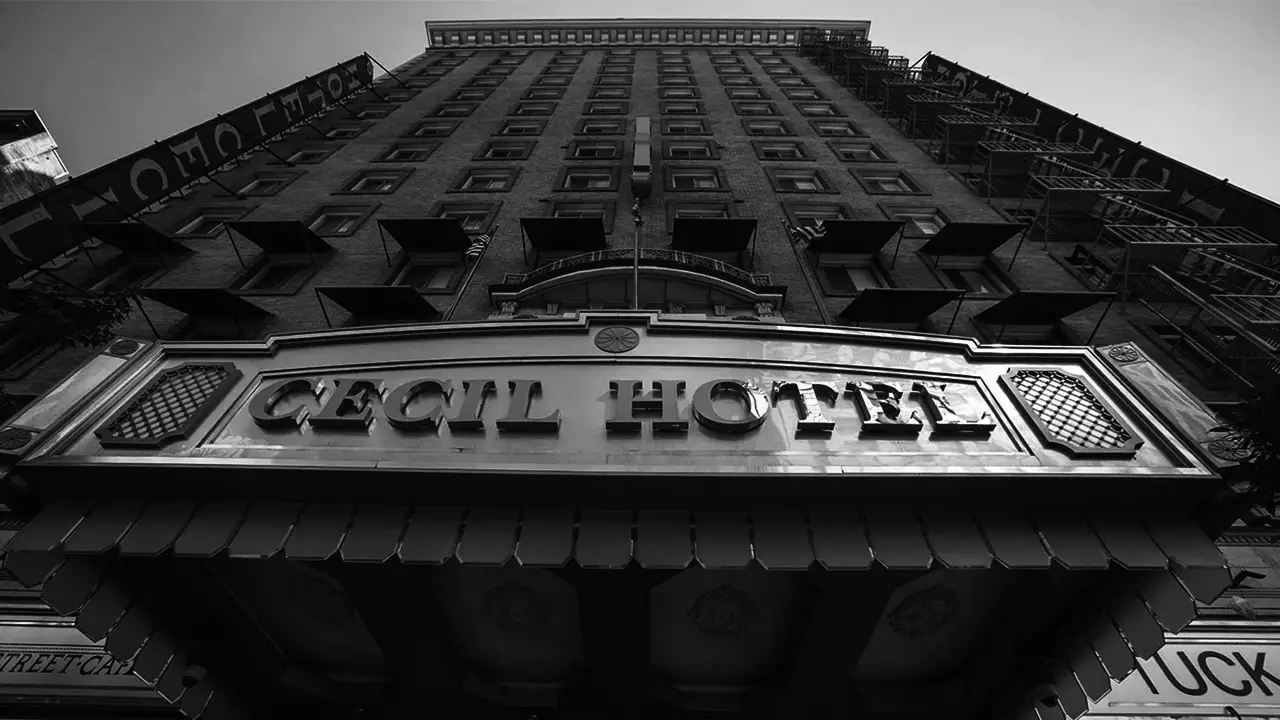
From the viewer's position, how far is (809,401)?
20.2 ft

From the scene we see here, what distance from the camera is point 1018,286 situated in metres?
14.9

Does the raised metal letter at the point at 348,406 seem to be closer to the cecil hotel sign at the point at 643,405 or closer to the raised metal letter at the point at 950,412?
the cecil hotel sign at the point at 643,405

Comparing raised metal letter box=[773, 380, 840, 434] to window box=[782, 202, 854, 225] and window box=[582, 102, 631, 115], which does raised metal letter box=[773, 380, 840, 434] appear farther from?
window box=[582, 102, 631, 115]

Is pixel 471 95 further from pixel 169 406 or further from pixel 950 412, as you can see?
pixel 950 412

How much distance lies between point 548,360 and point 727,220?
33.1 feet

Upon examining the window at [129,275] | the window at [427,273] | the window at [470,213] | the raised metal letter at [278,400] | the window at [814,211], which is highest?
the raised metal letter at [278,400]

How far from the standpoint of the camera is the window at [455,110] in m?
29.3

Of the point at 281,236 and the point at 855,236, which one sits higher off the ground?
the point at 855,236

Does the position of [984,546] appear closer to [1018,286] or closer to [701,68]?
[1018,286]

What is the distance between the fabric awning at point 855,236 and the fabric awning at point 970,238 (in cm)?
123

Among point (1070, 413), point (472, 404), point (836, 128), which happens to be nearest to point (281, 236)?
point (472, 404)

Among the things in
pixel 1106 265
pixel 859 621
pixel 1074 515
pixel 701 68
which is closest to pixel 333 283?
pixel 859 621

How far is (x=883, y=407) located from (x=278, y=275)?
18.3 meters

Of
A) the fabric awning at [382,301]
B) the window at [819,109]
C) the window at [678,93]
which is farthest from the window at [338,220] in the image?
the window at [819,109]
